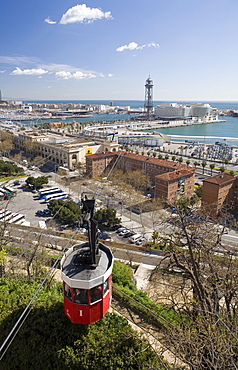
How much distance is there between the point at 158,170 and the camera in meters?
18.1

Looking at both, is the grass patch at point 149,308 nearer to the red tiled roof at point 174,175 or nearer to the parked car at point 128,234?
the parked car at point 128,234

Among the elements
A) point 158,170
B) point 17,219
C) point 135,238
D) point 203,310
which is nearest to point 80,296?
point 203,310

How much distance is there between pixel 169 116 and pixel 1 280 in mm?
68949

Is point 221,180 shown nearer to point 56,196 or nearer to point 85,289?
point 56,196

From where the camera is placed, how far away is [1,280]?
5664 millimetres

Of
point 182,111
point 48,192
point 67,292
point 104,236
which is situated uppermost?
point 182,111

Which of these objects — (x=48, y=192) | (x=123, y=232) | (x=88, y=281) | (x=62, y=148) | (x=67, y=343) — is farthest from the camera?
(x=62, y=148)

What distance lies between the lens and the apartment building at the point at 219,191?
13117 millimetres

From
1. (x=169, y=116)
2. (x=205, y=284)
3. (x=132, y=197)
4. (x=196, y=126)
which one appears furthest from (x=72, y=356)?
(x=169, y=116)

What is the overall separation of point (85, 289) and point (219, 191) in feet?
36.9

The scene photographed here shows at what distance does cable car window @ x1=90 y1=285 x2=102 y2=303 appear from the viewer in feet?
10.9

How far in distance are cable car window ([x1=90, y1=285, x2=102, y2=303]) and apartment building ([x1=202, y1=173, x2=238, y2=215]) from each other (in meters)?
10.4

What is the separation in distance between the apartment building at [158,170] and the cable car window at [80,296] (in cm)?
821

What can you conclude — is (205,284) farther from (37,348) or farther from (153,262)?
(153,262)
